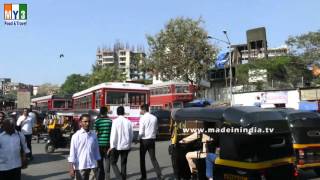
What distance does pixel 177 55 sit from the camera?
191ft

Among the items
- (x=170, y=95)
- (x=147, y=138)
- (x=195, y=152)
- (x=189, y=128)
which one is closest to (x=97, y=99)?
(x=147, y=138)

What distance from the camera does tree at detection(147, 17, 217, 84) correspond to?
5791 centimetres

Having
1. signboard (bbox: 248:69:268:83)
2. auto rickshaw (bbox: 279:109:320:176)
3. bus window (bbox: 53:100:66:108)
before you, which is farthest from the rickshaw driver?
signboard (bbox: 248:69:268:83)

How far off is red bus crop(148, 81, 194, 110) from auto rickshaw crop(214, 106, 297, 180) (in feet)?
124

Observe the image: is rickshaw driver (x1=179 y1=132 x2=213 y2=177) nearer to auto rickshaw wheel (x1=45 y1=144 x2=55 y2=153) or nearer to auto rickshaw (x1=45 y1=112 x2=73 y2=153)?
auto rickshaw (x1=45 y1=112 x2=73 y2=153)

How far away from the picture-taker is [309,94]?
4969cm

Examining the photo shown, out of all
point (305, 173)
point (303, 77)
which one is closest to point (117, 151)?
point (305, 173)

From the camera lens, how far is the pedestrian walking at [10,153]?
8609 millimetres

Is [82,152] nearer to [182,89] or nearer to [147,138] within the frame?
[147,138]

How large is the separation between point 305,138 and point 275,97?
41.3 metres

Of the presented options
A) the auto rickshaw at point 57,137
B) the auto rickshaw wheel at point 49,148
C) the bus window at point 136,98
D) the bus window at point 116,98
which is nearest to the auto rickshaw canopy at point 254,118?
the auto rickshaw at point 57,137

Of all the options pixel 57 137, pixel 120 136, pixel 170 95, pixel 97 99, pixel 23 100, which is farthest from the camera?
pixel 170 95

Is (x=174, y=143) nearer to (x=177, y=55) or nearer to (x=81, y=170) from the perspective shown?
(x=81, y=170)

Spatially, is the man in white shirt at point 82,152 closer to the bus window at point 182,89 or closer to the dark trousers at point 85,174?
the dark trousers at point 85,174
